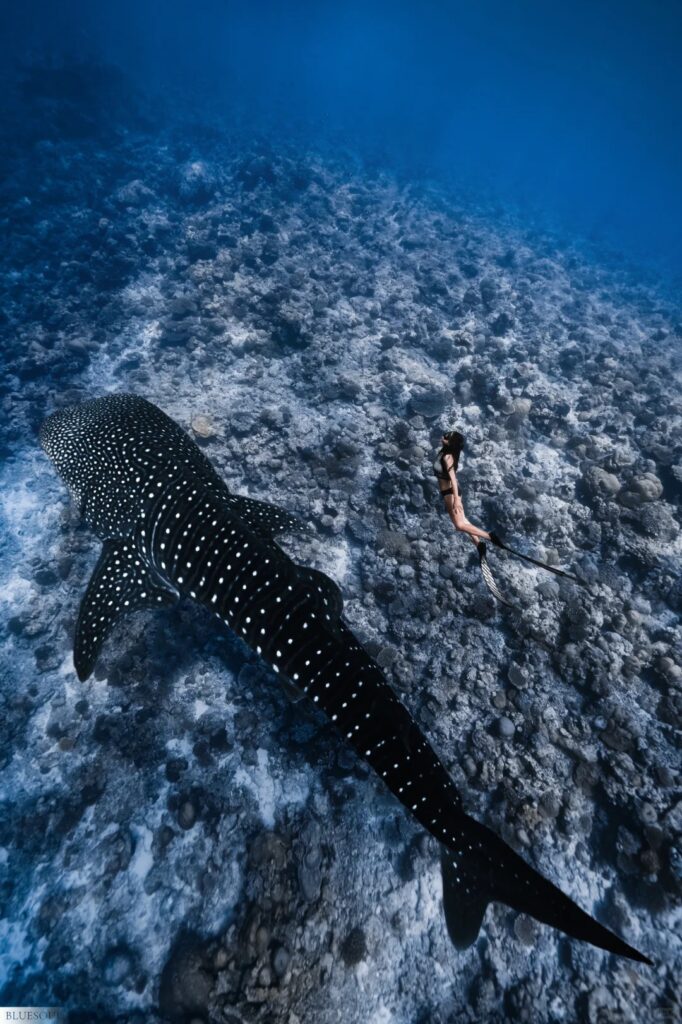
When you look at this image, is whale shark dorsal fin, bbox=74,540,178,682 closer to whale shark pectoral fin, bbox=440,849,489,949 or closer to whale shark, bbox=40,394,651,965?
whale shark, bbox=40,394,651,965

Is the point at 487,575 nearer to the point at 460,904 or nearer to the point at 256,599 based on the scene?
the point at 256,599

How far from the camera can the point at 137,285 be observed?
14.3 metres

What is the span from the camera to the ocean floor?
446 centimetres

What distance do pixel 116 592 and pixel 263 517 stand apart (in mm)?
2009

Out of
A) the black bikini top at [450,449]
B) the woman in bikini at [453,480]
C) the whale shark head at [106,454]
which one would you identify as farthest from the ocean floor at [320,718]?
the black bikini top at [450,449]

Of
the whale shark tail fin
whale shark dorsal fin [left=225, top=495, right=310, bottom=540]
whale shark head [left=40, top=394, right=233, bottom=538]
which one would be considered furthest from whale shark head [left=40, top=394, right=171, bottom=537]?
the whale shark tail fin

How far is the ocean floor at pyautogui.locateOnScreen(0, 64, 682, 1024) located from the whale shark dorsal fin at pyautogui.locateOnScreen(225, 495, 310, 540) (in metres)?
1.53

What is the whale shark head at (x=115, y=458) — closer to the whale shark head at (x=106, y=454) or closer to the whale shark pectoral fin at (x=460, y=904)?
the whale shark head at (x=106, y=454)

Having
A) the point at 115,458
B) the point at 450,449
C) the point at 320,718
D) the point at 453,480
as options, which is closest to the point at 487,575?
the point at 453,480

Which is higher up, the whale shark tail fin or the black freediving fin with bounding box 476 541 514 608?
the black freediving fin with bounding box 476 541 514 608

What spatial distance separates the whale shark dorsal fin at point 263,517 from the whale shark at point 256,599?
2 centimetres

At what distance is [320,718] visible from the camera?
5754mm

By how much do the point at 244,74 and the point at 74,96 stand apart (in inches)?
1988

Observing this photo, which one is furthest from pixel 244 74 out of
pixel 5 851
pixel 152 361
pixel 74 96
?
pixel 5 851
